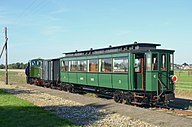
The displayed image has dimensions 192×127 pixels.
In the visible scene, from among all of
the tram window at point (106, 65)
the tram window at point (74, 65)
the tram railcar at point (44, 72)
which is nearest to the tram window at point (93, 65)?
the tram window at point (106, 65)

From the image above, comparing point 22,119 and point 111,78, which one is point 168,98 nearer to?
point 111,78

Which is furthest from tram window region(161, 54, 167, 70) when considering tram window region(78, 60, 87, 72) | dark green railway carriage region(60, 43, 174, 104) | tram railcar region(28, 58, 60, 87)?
tram railcar region(28, 58, 60, 87)

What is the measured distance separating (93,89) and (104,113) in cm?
827

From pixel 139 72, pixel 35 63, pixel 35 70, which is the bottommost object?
pixel 139 72

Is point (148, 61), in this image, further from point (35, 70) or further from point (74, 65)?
point (35, 70)

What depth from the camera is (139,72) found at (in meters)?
16.1

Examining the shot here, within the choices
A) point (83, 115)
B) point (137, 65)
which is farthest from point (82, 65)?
point (83, 115)

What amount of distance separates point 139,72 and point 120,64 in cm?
140

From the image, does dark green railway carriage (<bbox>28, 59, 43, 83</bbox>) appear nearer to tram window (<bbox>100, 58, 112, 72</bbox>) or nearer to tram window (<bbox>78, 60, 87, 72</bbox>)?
tram window (<bbox>78, 60, 87, 72</bbox>)

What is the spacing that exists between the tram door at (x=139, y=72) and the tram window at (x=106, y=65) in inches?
92.4

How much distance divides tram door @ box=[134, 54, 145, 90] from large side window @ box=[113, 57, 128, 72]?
22.3 inches

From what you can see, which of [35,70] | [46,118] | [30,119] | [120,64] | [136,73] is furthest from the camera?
[35,70]

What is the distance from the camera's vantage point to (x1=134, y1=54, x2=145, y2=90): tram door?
15949 millimetres

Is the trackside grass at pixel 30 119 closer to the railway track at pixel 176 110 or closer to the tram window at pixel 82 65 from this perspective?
the railway track at pixel 176 110
